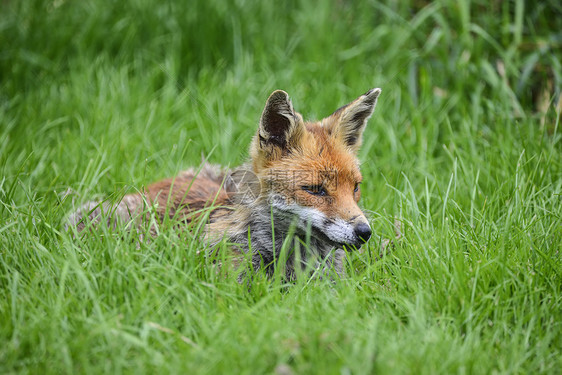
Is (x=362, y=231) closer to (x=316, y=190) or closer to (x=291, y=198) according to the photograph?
(x=316, y=190)

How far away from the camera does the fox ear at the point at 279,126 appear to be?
4.16 m

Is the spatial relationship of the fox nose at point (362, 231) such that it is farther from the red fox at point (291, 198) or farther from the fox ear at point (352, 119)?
the fox ear at point (352, 119)

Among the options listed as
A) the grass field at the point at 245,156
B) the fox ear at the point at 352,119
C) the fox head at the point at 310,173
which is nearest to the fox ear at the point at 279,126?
the fox head at the point at 310,173

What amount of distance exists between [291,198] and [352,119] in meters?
1.03

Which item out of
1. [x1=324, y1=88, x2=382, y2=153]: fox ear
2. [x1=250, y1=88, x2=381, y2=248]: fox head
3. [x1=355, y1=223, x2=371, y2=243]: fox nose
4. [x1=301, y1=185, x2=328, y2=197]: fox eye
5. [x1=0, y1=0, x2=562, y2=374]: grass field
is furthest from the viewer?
[x1=324, y1=88, x2=382, y2=153]: fox ear

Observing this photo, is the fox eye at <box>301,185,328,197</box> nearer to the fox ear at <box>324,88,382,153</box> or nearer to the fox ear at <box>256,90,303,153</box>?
the fox ear at <box>256,90,303,153</box>

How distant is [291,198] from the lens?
4.12 metres

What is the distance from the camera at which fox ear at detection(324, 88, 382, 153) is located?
4543 millimetres

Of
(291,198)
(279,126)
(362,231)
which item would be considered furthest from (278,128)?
(362,231)

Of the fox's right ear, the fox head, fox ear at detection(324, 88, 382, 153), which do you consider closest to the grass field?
the fox head

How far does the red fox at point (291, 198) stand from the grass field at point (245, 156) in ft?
1.05

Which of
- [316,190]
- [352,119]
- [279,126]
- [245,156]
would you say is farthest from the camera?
[245,156]

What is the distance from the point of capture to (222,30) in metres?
7.56

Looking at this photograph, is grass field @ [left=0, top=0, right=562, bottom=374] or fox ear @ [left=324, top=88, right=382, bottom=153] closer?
grass field @ [left=0, top=0, right=562, bottom=374]
